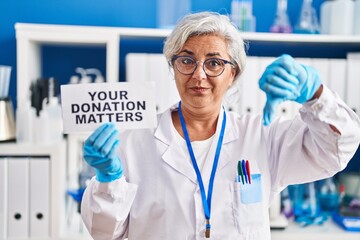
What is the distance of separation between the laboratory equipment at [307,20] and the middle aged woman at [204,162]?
3.27ft

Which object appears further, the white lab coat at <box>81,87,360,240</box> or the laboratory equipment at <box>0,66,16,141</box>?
the laboratory equipment at <box>0,66,16,141</box>

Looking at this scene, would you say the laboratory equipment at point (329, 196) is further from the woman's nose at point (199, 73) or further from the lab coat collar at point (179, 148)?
the woman's nose at point (199, 73)

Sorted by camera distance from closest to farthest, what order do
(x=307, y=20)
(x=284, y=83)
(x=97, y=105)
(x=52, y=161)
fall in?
(x=284, y=83), (x=97, y=105), (x=52, y=161), (x=307, y=20)

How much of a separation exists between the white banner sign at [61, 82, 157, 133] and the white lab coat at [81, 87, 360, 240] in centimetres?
15

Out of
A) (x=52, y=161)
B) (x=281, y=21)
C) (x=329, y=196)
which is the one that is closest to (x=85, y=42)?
(x=52, y=161)

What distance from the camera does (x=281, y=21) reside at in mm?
2055

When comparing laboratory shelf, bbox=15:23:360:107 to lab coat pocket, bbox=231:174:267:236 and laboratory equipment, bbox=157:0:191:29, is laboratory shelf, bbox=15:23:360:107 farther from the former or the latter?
lab coat pocket, bbox=231:174:267:236

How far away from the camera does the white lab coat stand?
1031 mm

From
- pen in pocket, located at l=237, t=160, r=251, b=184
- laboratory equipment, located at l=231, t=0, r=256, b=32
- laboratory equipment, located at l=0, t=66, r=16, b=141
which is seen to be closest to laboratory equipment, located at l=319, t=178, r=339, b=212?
laboratory equipment, located at l=231, t=0, r=256, b=32

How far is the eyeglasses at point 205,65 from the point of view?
1.09 metres

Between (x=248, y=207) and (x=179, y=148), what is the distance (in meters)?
0.25

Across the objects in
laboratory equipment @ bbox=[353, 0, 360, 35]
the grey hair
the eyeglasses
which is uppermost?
laboratory equipment @ bbox=[353, 0, 360, 35]

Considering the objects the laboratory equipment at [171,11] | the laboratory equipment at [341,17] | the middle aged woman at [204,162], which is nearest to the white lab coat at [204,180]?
the middle aged woman at [204,162]

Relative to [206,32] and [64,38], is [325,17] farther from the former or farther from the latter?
[64,38]
